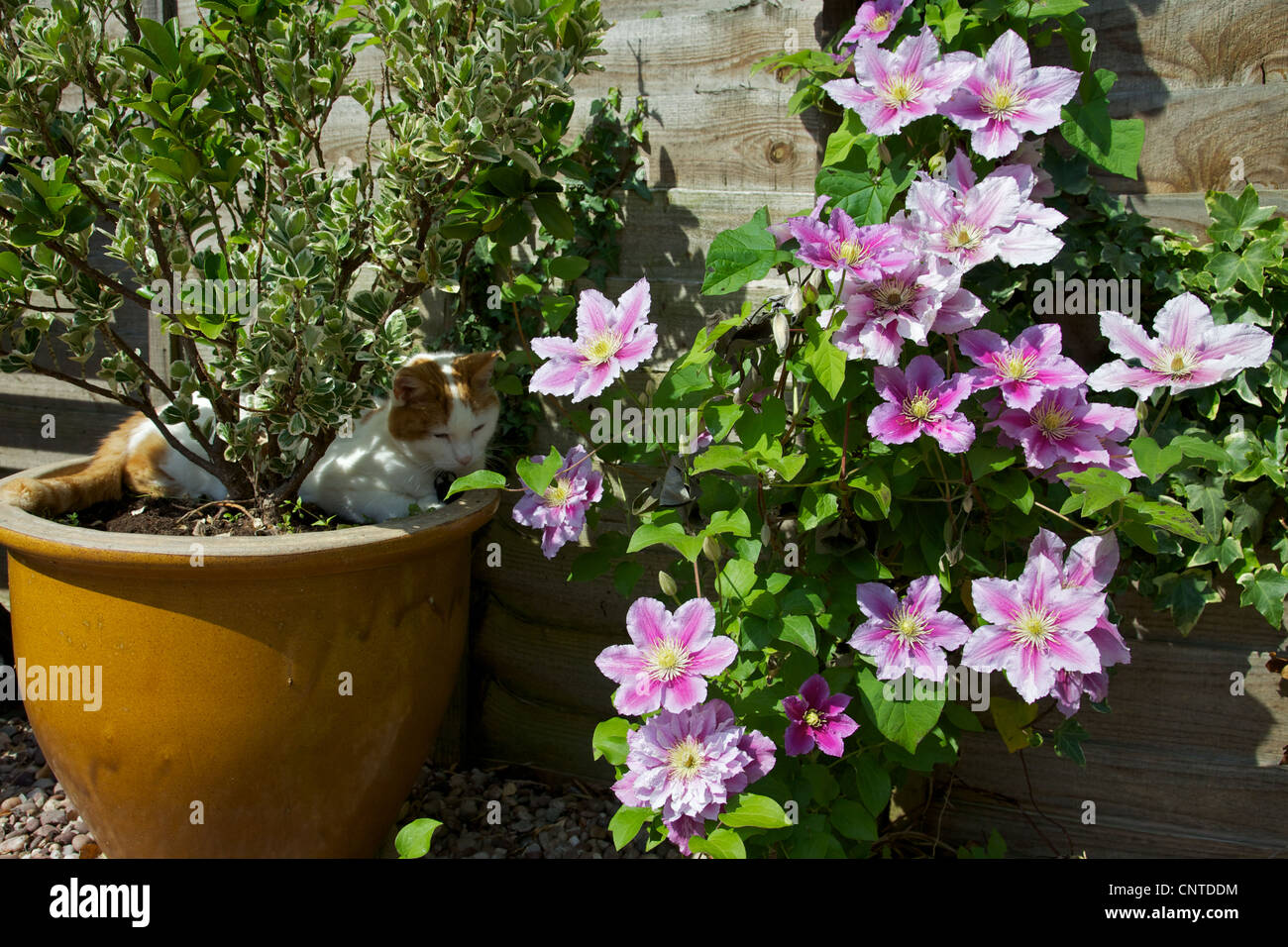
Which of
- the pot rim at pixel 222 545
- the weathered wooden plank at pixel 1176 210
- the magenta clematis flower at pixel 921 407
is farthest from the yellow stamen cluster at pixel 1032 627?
the pot rim at pixel 222 545

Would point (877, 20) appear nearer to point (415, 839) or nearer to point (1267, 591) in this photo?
point (1267, 591)

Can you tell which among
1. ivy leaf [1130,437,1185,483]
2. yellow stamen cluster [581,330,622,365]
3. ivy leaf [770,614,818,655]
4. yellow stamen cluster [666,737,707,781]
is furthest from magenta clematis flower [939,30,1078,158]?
yellow stamen cluster [666,737,707,781]

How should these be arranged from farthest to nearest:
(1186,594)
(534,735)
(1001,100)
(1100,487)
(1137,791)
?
1. (534,735)
2. (1137,791)
3. (1186,594)
4. (1001,100)
5. (1100,487)

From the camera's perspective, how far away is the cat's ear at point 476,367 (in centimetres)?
196

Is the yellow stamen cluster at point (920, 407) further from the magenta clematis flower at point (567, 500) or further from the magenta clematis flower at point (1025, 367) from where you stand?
the magenta clematis flower at point (567, 500)

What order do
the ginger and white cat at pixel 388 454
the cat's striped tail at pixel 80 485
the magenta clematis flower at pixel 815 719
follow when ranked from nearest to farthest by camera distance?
the magenta clematis flower at pixel 815 719 < the cat's striped tail at pixel 80 485 < the ginger and white cat at pixel 388 454

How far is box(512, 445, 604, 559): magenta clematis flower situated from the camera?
59.9 inches

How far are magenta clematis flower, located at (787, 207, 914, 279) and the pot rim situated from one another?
822mm

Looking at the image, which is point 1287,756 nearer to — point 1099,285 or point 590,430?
point 1099,285

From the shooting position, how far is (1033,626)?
→ 1.24 meters

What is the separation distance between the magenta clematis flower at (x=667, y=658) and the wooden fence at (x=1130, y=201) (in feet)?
2.30

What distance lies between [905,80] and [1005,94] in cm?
15

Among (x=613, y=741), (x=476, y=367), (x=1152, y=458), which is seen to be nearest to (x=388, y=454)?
(x=476, y=367)

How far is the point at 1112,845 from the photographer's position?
6.02 ft
